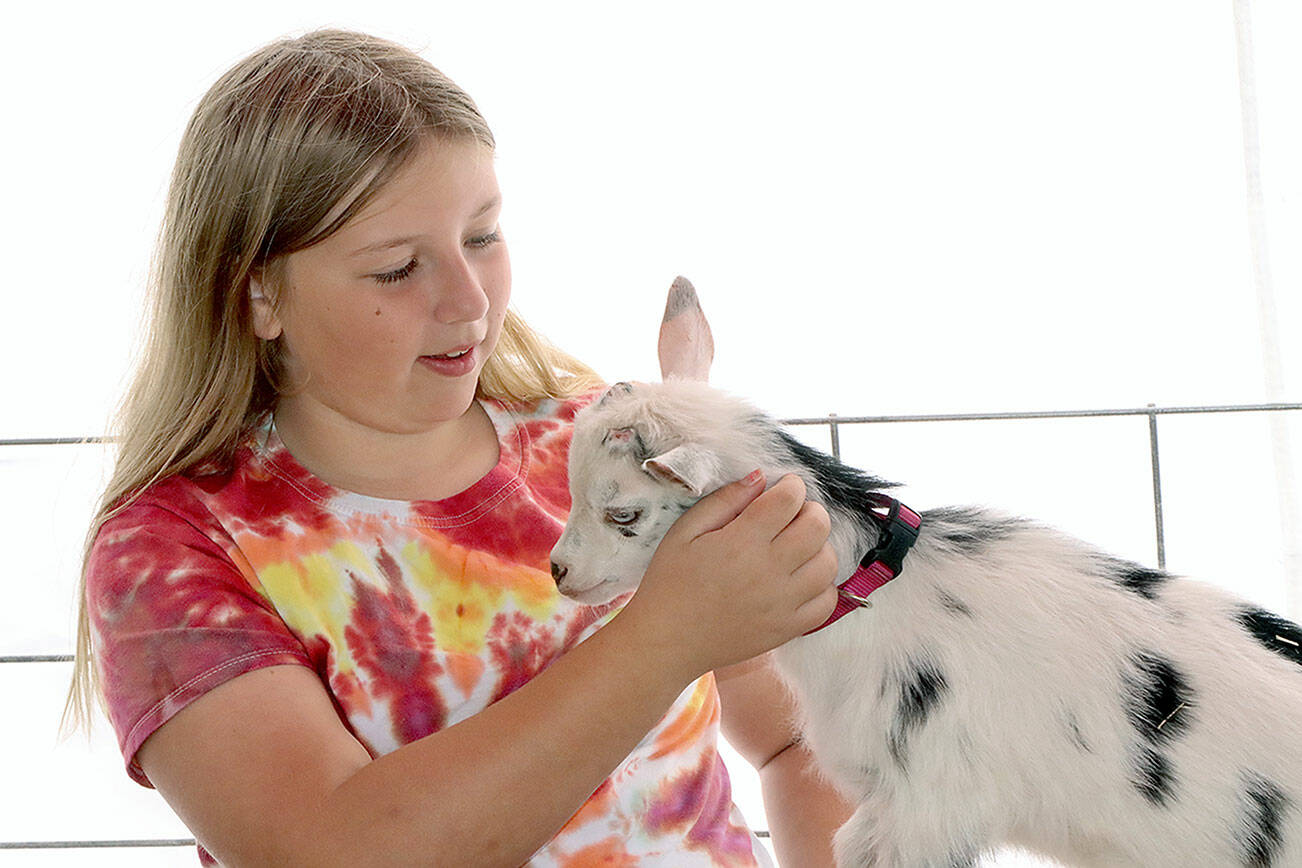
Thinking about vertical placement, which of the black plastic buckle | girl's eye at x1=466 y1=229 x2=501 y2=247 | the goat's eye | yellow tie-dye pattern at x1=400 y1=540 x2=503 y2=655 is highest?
girl's eye at x1=466 y1=229 x2=501 y2=247

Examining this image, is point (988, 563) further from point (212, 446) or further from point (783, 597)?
point (212, 446)

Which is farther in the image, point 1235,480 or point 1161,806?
point 1235,480

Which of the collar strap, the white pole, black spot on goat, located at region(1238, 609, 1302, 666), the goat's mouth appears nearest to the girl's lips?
the goat's mouth

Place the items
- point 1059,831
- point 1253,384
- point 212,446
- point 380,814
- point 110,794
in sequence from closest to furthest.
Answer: point 380,814 → point 1059,831 → point 212,446 → point 110,794 → point 1253,384

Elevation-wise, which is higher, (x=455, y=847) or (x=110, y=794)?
(x=455, y=847)

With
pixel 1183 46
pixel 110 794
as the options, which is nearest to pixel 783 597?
pixel 110 794

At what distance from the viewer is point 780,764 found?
49.6 inches

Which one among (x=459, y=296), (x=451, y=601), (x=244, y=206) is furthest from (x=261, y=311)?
(x=451, y=601)

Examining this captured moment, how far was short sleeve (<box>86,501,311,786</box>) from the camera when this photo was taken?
93cm

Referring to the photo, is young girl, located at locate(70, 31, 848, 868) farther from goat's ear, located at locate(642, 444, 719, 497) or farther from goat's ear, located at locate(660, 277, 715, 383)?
goat's ear, located at locate(660, 277, 715, 383)

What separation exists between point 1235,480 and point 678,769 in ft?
8.67

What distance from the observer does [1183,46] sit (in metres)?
3.22

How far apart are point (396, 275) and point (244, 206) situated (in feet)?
0.51

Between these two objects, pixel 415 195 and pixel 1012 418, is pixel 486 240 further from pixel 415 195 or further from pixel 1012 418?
pixel 1012 418
